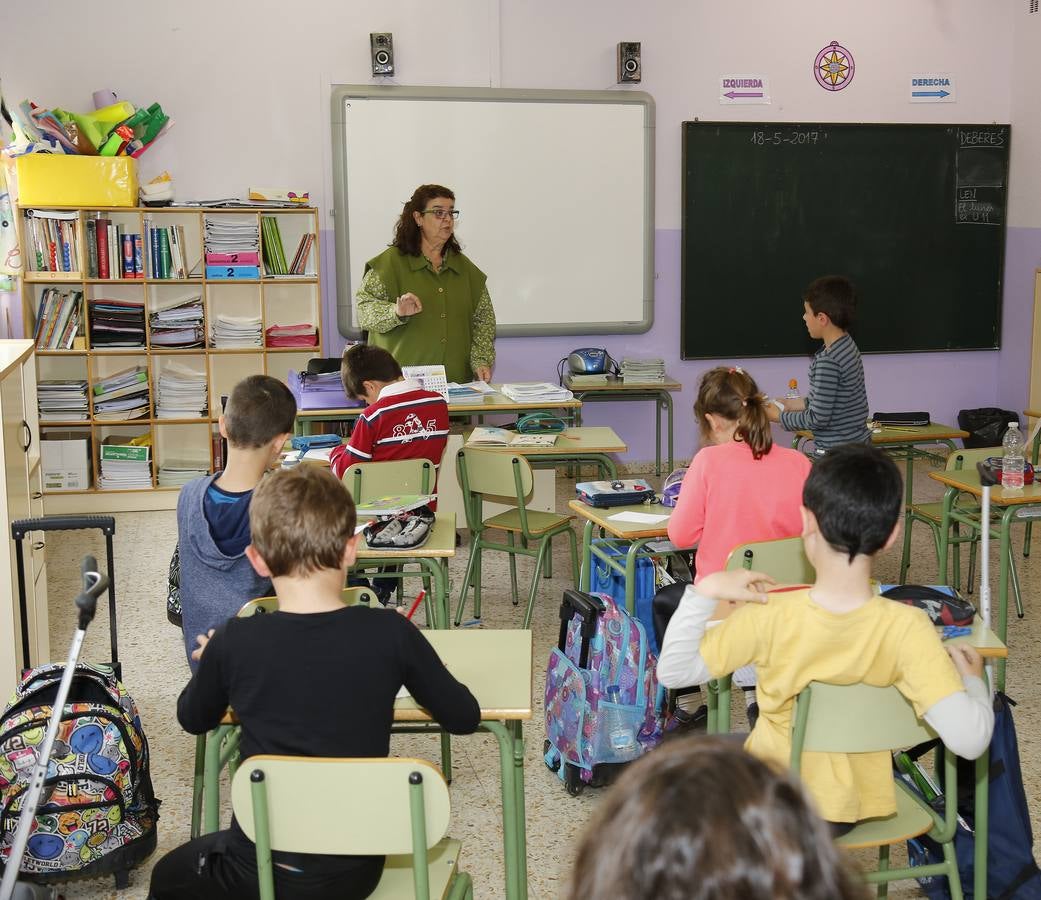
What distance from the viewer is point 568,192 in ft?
24.0

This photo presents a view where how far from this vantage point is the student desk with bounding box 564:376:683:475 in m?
7.02

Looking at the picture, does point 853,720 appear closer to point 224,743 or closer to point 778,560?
point 778,560

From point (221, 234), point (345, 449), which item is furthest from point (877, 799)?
point (221, 234)

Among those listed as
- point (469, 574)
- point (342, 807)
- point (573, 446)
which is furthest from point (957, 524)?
point (342, 807)

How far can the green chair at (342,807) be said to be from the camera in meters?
1.68

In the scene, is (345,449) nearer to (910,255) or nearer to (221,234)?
(221,234)

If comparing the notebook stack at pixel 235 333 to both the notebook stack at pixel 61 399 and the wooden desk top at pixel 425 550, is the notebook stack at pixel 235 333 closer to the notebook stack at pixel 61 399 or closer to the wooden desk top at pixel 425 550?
the notebook stack at pixel 61 399

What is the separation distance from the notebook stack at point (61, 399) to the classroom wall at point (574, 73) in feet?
4.23

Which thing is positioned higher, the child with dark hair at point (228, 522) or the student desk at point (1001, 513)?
the child with dark hair at point (228, 522)

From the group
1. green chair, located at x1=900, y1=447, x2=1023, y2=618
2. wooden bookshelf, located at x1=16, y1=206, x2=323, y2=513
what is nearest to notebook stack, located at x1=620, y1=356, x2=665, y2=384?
wooden bookshelf, located at x1=16, y1=206, x2=323, y2=513

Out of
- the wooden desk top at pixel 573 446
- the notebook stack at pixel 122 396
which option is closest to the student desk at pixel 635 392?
the wooden desk top at pixel 573 446

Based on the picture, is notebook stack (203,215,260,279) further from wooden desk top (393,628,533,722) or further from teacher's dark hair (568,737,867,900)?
teacher's dark hair (568,737,867,900)

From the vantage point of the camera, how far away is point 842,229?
302 inches

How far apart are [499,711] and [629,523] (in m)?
1.63
